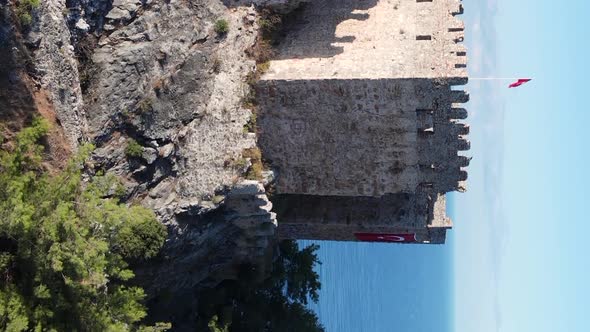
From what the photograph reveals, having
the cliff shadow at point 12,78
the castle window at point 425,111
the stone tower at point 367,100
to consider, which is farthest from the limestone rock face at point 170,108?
the castle window at point 425,111

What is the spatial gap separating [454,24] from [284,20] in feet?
19.0

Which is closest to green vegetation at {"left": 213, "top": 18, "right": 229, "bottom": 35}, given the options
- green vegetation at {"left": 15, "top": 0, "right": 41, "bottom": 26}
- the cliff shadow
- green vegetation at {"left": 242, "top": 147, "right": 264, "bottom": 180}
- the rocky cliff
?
the rocky cliff

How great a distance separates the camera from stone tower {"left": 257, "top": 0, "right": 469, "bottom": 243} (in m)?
26.2

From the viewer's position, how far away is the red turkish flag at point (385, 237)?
3197 centimetres

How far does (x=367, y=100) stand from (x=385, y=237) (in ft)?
23.8

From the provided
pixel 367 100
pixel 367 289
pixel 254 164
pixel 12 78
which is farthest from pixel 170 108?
pixel 367 289

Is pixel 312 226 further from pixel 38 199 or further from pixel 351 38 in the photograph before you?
pixel 38 199

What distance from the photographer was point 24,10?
20.6 meters

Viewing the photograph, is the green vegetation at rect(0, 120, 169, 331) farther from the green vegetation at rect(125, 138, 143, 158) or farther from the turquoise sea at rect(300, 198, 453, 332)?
the turquoise sea at rect(300, 198, 453, 332)

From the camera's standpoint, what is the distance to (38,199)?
2006 centimetres

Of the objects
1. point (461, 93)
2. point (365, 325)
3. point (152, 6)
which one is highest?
point (152, 6)

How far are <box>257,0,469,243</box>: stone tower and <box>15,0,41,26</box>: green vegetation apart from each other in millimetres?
8672

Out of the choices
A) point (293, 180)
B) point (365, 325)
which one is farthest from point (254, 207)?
point (365, 325)

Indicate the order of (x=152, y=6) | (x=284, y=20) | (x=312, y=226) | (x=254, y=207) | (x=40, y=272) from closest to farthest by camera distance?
(x=40, y=272), (x=152, y=6), (x=254, y=207), (x=284, y=20), (x=312, y=226)
